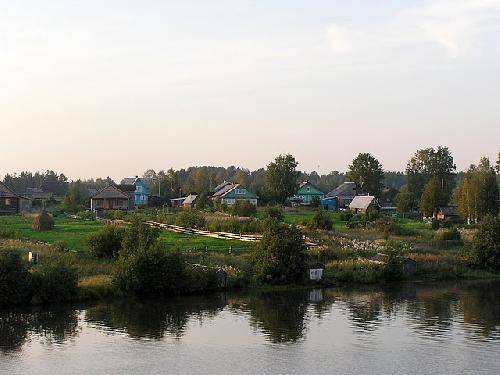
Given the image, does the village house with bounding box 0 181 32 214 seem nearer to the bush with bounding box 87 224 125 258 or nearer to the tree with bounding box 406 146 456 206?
the bush with bounding box 87 224 125 258

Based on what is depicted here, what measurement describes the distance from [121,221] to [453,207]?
44.0m

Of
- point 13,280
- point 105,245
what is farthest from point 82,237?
point 13,280

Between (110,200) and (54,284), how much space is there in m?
59.3

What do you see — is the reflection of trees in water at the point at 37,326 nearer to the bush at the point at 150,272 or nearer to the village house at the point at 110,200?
the bush at the point at 150,272

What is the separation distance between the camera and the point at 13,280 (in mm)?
39250

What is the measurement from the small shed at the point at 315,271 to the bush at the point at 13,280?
62.3ft

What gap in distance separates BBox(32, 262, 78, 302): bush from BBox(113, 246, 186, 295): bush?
3.13 metres

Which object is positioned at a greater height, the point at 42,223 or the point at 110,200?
the point at 110,200

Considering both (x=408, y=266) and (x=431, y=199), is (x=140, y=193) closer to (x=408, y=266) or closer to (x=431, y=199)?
(x=431, y=199)

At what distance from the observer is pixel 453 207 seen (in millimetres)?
92562

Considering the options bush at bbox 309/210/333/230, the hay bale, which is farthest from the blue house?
bush at bbox 309/210/333/230

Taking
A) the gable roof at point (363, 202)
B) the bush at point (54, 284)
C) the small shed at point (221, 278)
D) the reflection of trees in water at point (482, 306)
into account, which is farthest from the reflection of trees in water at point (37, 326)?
the gable roof at point (363, 202)

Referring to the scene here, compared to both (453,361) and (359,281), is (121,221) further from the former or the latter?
(453,361)

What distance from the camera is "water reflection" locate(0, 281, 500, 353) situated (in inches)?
1355
